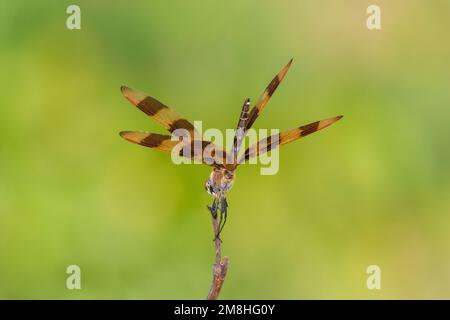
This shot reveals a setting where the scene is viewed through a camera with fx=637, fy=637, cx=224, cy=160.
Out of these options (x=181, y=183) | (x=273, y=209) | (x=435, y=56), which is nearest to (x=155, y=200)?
(x=181, y=183)

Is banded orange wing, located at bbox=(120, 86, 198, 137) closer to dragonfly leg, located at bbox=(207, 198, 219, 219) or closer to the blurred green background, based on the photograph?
dragonfly leg, located at bbox=(207, 198, 219, 219)

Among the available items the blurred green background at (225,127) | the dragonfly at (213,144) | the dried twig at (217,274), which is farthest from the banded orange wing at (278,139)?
the blurred green background at (225,127)

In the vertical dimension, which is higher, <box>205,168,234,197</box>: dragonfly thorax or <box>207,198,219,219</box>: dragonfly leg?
<box>205,168,234,197</box>: dragonfly thorax

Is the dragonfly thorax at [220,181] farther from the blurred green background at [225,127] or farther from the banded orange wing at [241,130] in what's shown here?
the blurred green background at [225,127]

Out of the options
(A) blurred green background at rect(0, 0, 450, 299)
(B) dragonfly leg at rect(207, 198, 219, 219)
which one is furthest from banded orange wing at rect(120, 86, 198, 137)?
(A) blurred green background at rect(0, 0, 450, 299)

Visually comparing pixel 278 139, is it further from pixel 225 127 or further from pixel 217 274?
pixel 225 127
